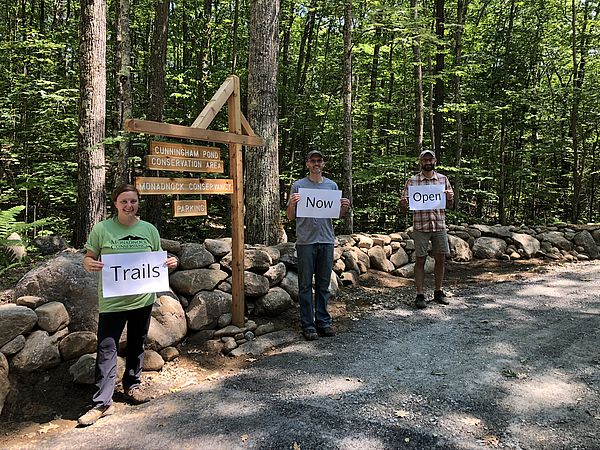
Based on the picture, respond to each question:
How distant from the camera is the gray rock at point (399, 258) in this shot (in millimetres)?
7668

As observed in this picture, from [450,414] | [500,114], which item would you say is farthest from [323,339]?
[500,114]

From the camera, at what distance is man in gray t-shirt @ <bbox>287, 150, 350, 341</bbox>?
4551 mm

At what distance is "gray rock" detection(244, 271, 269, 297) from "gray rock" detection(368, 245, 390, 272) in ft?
9.20

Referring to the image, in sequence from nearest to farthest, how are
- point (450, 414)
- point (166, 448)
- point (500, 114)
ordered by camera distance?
1. point (166, 448)
2. point (450, 414)
3. point (500, 114)

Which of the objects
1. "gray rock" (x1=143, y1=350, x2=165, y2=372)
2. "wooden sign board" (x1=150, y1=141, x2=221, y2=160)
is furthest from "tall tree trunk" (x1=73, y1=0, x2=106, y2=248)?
"gray rock" (x1=143, y1=350, x2=165, y2=372)

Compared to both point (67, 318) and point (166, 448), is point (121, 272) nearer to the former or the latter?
point (67, 318)

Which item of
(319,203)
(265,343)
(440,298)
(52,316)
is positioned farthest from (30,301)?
(440,298)

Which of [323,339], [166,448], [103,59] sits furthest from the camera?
[103,59]

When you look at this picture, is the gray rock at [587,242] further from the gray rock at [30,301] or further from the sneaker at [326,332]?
the gray rock at [30,301]

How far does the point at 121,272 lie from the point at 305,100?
10.0 m

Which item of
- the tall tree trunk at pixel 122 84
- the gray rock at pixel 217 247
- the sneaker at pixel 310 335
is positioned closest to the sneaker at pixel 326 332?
the sneaker at pixel 310 335

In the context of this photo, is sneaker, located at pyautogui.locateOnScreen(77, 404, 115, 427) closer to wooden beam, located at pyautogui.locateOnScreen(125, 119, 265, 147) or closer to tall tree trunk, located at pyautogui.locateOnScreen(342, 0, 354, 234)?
wooden beam, located at pyautogui.locateOnScreen(125, 119, 265, 147)

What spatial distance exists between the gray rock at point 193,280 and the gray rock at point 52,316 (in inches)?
45.3

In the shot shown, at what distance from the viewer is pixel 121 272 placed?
3178 millimetres
